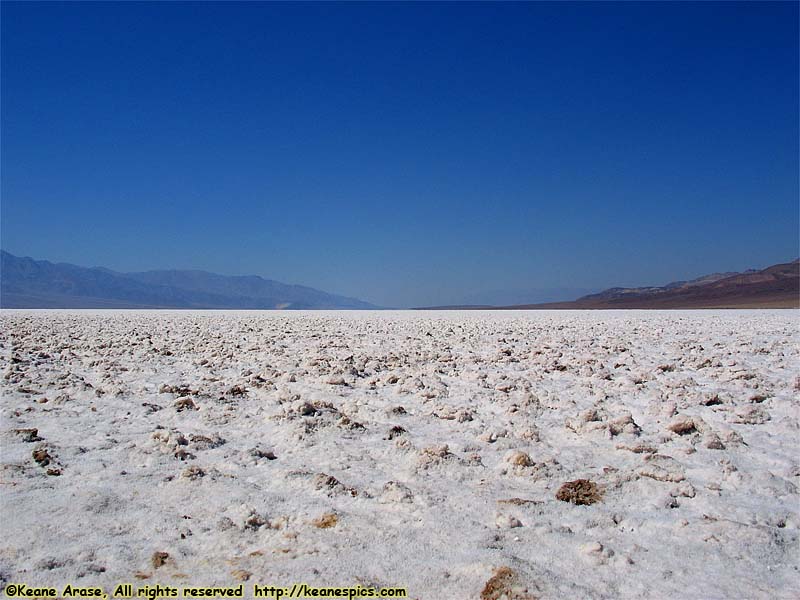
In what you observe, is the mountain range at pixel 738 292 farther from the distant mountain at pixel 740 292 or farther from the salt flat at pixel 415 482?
the salt flat at pixel 415 482

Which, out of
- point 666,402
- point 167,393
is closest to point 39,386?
point 167,393

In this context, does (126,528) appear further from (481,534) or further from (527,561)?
(527,561)

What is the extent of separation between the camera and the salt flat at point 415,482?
2154 millimetres

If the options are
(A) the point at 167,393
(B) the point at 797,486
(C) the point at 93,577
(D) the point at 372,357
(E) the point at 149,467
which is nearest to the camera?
(C) the point at 93,577

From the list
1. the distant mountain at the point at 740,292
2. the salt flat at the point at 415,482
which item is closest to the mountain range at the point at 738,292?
the distant mountain at the point at 740,292

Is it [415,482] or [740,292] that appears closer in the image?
[415,482]

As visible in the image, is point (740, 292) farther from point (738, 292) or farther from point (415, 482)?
point (415, 482)

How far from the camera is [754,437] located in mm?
3770

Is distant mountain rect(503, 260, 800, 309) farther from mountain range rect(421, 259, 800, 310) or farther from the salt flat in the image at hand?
the salt flat

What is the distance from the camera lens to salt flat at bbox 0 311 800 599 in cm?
215

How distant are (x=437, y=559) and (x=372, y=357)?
6.06m

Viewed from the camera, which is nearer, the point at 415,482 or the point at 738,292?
the point at 415,482

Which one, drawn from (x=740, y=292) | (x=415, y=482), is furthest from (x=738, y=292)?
(x=415, y=482)

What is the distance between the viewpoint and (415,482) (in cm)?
307
